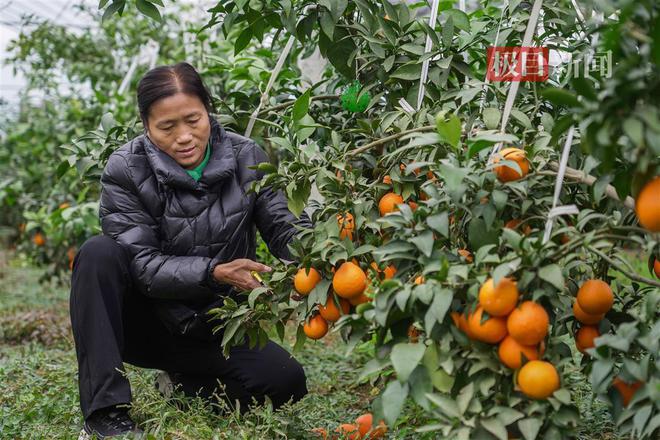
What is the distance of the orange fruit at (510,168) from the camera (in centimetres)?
158

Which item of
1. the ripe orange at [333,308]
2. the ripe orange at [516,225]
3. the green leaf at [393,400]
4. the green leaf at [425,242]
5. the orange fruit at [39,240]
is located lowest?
the orange fruit at [39,240]

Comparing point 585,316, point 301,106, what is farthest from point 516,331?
point 301,106

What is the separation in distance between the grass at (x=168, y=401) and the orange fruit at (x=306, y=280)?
1.29ft

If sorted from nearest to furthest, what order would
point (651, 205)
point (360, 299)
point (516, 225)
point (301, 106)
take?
point (651, 205) < point (516, 225) < point (360, 299) < point (301, 106)

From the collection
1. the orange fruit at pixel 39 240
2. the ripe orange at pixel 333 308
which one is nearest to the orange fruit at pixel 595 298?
the ripe orange at pixel 333 308

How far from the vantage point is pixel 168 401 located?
Answer: 7.29ft

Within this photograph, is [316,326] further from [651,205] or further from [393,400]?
[651,205]

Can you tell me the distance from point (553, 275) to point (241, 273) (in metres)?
0.88

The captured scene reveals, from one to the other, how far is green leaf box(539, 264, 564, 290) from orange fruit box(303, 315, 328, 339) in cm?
58

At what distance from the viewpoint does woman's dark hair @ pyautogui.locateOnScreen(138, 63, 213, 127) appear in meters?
2.20

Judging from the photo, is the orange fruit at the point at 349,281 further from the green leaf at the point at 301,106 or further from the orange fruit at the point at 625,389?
the orange fruit at the point at 625,389

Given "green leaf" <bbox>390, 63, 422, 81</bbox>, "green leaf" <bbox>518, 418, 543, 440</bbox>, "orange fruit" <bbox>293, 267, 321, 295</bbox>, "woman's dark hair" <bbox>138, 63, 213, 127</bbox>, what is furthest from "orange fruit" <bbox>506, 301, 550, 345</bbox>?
"woman's dark hair" <bbox>138, 63, 213, 127</bbox>

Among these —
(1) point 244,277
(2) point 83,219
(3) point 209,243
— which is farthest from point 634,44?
(2) point 83,219

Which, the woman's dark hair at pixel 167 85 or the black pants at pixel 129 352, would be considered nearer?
the black pants at pixel 129 352
